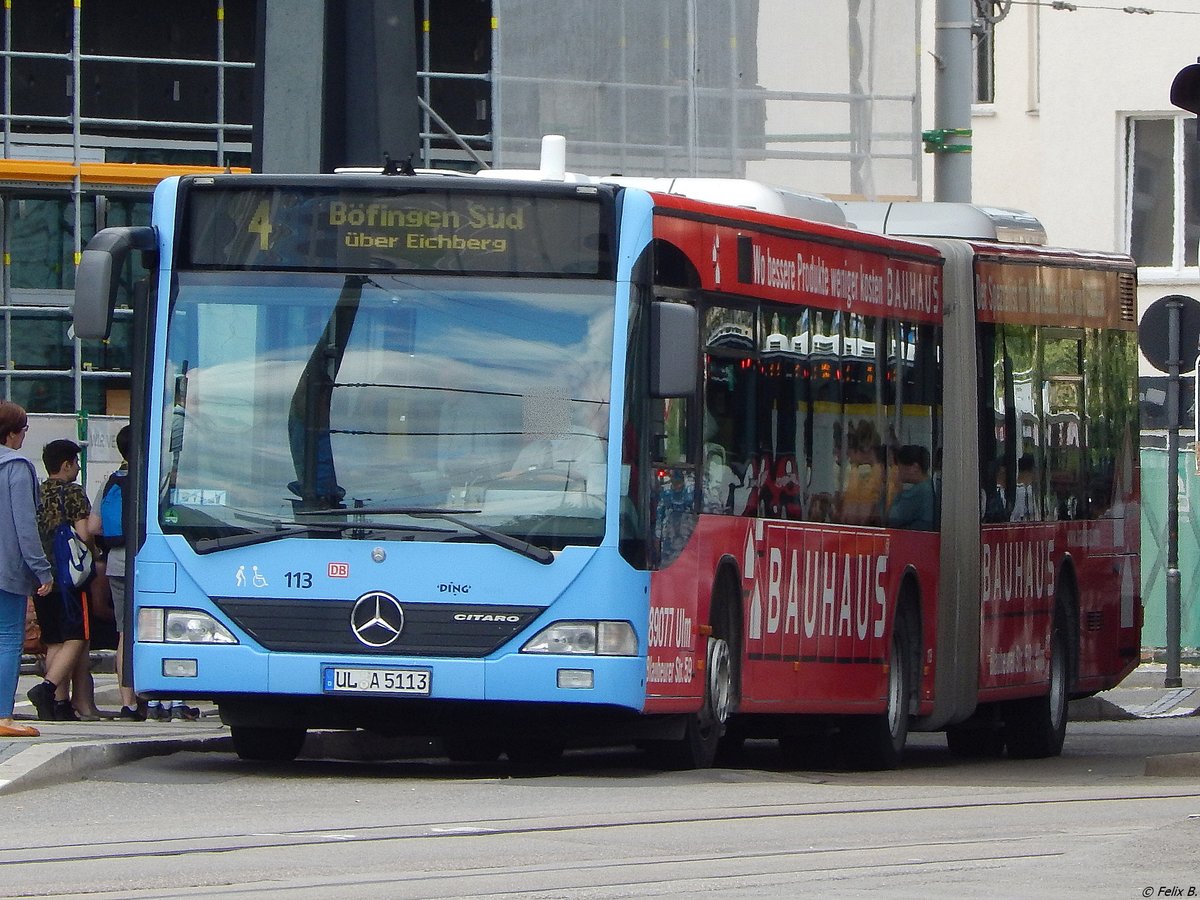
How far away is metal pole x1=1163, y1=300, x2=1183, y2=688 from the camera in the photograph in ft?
78.8

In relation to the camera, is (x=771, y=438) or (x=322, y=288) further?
(x=771, y=438)

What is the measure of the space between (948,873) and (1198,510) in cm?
1969

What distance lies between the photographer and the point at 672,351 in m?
12.9

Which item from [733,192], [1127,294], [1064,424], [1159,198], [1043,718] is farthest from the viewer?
[1159,198]

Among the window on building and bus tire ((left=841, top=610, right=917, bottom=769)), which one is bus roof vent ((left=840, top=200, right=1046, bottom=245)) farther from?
the window on building

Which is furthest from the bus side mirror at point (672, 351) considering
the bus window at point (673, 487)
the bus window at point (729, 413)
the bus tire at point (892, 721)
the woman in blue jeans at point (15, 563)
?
the bus tire at point (892, 721)

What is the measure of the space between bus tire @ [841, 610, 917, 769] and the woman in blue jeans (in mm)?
4515

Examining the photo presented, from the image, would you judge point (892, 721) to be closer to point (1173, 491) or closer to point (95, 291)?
point (95, 291)

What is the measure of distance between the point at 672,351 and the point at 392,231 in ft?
4.60

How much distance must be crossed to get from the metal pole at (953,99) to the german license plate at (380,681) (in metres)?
10.1

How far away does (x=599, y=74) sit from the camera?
26672 mm

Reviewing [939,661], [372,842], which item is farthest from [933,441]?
[372,842]

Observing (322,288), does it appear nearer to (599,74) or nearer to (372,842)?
(372,842)

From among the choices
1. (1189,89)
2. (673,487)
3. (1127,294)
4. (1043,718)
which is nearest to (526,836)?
(673,487)
